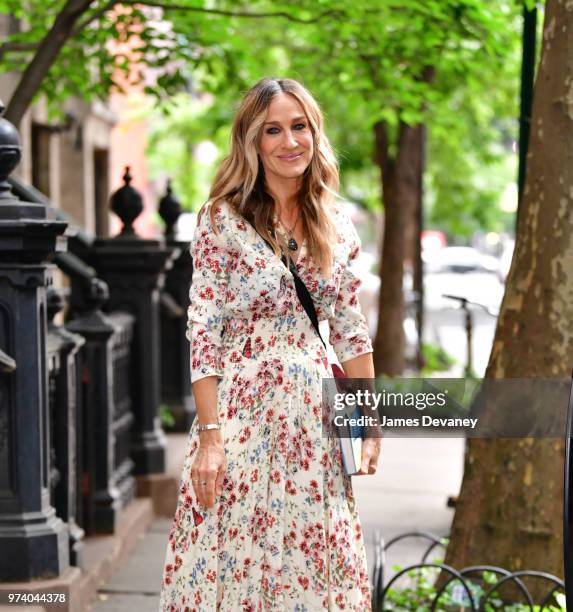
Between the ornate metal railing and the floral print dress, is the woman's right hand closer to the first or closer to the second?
the floral print dress

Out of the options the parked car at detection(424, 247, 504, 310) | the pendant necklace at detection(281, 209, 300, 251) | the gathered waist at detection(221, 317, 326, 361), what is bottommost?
the parked car at detection(424, 247, 504, 310)

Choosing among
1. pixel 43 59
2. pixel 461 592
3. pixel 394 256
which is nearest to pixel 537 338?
pixel 461 592

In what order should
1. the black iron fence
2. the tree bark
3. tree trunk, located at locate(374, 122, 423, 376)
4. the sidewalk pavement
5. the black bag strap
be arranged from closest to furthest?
1. the black bag strap
2. the black iron fence
3. the sidewalk pavement
4. the tree bark
5. tree trunk, located at locate(374, 122, 423, 376)

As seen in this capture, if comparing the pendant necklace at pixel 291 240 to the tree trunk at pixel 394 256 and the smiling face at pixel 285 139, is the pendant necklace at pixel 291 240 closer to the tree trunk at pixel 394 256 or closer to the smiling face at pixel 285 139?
the smiling face at pixel 285 139

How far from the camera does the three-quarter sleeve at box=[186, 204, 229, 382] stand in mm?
3605

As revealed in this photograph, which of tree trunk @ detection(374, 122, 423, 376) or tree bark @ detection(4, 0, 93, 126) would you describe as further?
tree trunk @ detection(374, 122, 423, 376)

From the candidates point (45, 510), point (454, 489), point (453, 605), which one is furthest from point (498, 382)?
point (454, 489)

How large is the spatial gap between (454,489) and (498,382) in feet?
14.4

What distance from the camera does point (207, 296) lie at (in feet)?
11.9

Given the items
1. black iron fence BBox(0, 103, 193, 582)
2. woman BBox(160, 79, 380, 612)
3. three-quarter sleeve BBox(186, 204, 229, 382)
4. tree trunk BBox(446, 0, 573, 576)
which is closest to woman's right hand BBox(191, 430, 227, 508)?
woman BBox(160, 79, 380, 612)

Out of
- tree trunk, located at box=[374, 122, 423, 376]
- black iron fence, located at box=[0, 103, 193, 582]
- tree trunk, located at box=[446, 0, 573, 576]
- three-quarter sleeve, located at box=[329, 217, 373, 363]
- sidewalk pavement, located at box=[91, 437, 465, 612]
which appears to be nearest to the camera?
three-quarter sleeve, located at box=[329, 217, 373, 363]

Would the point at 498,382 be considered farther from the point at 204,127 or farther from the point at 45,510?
the point at 204,127

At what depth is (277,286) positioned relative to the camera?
12.0 feet

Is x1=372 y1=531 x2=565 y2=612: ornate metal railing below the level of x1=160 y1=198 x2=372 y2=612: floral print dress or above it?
below
